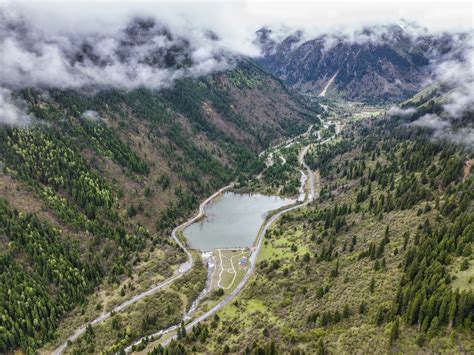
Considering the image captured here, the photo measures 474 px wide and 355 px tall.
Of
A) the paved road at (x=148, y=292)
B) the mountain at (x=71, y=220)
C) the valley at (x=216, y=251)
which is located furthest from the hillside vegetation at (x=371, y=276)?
the mountain at (x=71, y=220)

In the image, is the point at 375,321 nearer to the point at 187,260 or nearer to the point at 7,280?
the point at 187,260

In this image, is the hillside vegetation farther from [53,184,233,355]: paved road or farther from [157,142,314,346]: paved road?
[53,184,233,355]: paved road

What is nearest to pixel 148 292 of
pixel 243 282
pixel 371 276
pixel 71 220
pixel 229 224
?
pixel 243 282

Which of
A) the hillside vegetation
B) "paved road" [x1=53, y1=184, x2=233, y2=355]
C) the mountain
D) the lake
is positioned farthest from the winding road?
the lake

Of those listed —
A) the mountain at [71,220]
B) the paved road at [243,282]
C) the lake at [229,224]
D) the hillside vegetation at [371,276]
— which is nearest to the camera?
the hillside vegetation at [371,276]

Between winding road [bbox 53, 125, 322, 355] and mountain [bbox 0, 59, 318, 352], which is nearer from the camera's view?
winding road [bbox 53, 125, 322, 355]

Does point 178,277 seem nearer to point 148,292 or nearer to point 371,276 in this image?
point 148,292

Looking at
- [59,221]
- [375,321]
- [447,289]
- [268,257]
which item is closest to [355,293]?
[375,321]

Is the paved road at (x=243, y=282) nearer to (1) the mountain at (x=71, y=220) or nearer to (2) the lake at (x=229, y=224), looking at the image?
(2) the lake at (x=229, y=224)

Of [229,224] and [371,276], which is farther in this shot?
[229,224]
